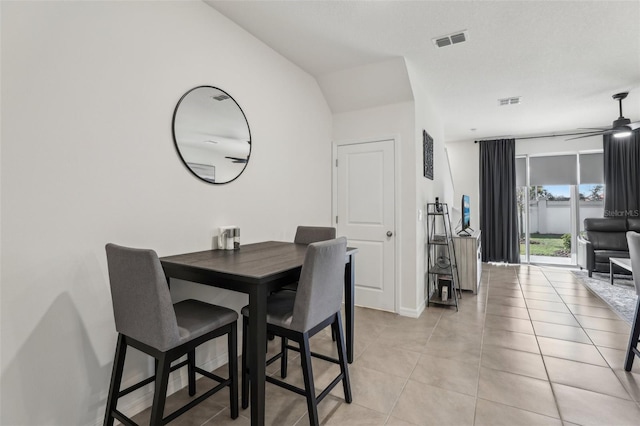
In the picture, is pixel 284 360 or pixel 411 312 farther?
pixel 411 312

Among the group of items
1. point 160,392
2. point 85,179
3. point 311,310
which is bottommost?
point 160,392

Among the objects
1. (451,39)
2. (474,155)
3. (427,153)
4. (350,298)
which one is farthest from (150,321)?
(474,155)

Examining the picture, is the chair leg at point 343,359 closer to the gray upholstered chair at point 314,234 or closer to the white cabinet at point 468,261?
the gray upholstered chair at point 314,234

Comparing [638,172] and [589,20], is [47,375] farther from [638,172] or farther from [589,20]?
[638,172]

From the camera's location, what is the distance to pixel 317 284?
1.64 meters

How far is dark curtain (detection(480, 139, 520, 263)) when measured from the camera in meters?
6.55

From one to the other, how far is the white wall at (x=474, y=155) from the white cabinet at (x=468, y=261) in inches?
112

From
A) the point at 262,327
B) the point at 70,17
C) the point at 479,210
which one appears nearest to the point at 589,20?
the point at 262,327

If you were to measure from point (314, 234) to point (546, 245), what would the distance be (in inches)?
248

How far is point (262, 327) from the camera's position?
1496 millimetres

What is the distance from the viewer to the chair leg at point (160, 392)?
1356 millimetres

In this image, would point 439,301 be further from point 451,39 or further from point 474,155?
point 474,155

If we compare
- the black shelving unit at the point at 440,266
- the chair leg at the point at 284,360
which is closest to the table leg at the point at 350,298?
the chair leg at the point at 284,360

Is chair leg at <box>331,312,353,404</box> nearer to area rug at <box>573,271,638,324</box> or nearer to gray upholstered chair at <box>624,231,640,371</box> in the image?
gray upholstered chair at <box>624,231,640,371</box>
